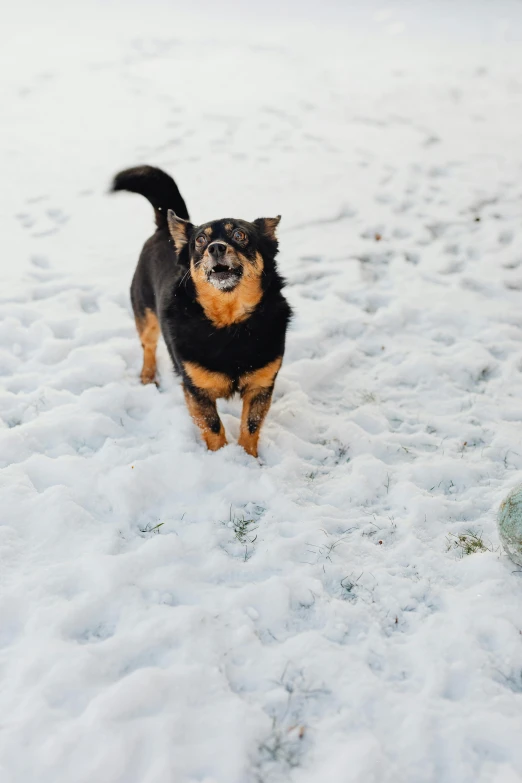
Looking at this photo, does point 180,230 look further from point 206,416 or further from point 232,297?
point 206,416

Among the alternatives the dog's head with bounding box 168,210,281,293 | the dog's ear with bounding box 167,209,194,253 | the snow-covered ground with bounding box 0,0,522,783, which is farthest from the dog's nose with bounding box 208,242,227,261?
the snow-covered ground with bounding box 0,0,522,783

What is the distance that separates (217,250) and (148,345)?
1.37 metres

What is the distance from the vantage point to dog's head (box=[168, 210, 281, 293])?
10.0ft

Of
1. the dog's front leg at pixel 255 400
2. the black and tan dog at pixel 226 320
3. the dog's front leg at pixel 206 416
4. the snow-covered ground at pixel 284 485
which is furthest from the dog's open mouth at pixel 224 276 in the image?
the snow-covered ground at pixel 284 485

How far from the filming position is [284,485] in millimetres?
3115

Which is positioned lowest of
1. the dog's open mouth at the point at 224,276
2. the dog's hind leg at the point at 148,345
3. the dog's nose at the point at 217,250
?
the dog's hind leg at the point at 148,345

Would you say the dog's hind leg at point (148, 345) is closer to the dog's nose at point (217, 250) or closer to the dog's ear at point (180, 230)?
the dog's ear at point (180, 230)

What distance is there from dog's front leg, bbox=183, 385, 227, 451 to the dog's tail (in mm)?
1457

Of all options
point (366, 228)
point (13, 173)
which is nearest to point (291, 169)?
point (366, 228)

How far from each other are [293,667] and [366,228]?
5.05 m

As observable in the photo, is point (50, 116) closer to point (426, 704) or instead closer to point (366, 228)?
point (366, 228)

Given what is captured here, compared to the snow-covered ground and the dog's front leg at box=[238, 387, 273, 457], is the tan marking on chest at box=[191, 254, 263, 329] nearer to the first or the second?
the dog's front leg at box=[238, 387, 273, 457]

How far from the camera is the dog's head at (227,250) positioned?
3.05 metres

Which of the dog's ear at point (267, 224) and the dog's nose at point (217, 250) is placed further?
the dog's ear at point (267, 224)
